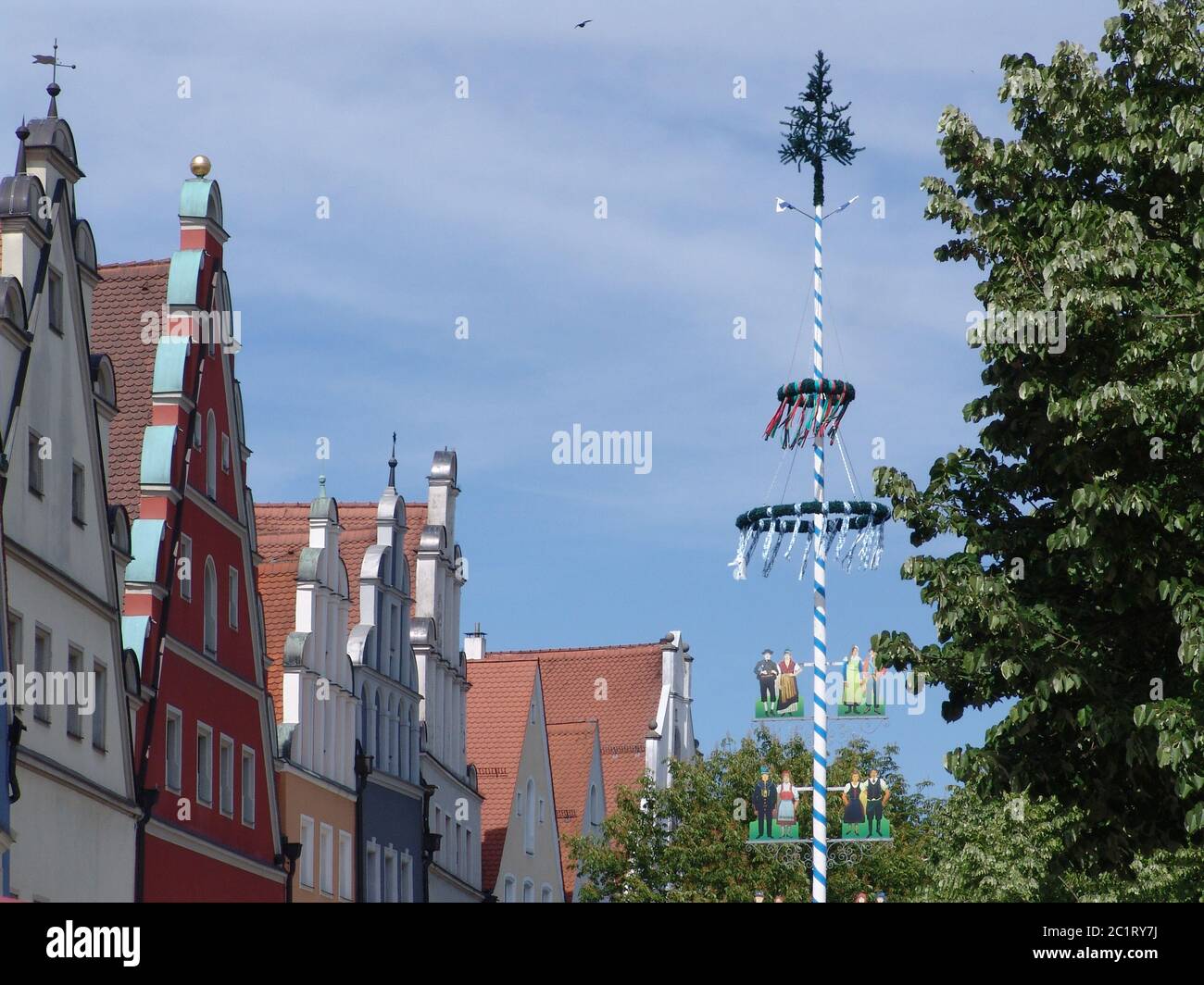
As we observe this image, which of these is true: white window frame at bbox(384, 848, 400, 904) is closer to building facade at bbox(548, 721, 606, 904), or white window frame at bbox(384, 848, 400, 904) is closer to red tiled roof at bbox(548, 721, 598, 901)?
red tiled roof at bbox(548, 721, 598, 901)

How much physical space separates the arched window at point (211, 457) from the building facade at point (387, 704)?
7493 mm

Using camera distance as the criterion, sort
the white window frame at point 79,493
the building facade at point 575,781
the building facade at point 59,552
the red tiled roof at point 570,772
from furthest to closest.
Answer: the building facade at point 575,781 → the red tiled roof at point 570,772 → the white window frame at point 79,493 → the building facade at point 59,552

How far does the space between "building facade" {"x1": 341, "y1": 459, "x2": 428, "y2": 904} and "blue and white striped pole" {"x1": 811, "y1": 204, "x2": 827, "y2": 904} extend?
1038cm

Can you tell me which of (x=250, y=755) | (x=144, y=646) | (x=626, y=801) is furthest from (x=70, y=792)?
(x=626, y=801)

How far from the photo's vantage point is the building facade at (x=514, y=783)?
2125 inches

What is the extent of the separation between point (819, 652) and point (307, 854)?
1060cm

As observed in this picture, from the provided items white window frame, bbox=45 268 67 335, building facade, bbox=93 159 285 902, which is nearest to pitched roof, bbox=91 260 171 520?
building facade, bbox=93 159 285 902

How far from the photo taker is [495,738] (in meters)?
56.1

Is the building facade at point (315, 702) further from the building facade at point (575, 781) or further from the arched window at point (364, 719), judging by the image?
the building facade at point (575, 781)

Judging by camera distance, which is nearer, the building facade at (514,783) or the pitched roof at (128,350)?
the pitched roof at (128,350)

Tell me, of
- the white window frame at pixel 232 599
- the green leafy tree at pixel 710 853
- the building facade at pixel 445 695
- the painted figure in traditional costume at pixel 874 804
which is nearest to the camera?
the white window frame at pixel 232 599

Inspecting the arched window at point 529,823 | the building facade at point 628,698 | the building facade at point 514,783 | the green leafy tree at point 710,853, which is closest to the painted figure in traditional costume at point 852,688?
the green leafy tree at point 710,853
